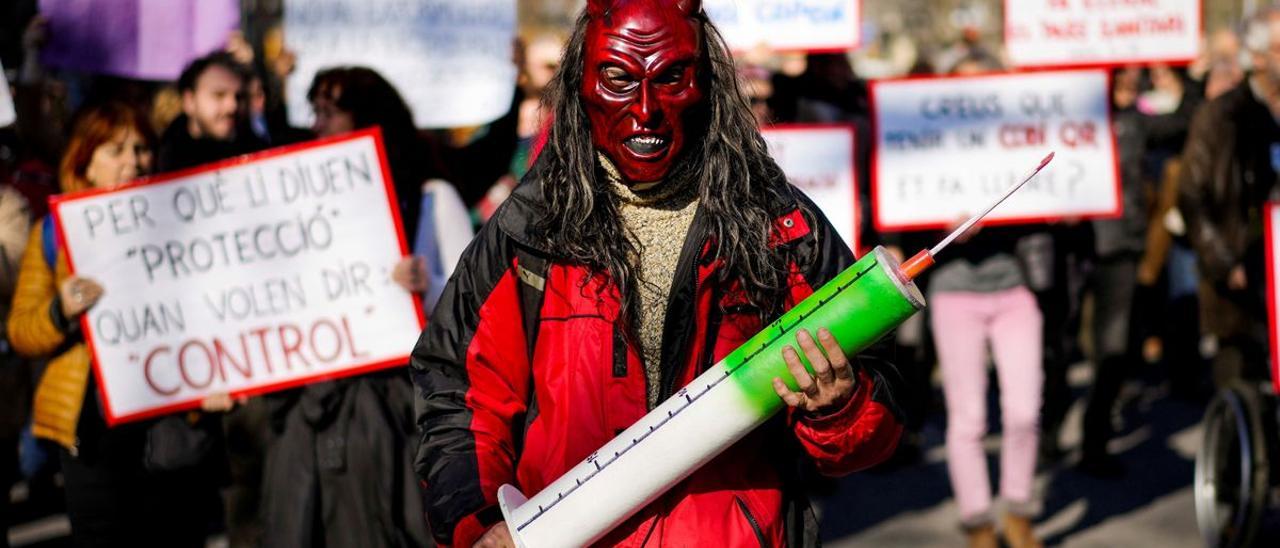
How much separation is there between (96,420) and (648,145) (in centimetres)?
274

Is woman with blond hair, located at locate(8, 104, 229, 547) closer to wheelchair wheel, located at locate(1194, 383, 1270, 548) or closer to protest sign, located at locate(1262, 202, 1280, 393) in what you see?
protest sign, located at locate(1262, 202, 1280, 393)

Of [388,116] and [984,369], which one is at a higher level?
[388,116]

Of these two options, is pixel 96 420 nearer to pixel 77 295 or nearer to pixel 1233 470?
pixel 77 295

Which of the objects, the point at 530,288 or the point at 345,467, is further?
the point at 345,467

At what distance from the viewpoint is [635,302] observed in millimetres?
2729

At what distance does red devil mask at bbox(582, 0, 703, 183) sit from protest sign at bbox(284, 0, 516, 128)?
4.62 metres

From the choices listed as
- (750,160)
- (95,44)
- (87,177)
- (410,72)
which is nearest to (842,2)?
(410,72)

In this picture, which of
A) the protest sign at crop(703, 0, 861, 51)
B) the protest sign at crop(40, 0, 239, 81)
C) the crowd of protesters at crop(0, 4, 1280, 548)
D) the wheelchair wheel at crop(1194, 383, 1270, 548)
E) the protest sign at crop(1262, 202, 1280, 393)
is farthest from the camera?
the protest sign at crop(703, 0, 861, 51)

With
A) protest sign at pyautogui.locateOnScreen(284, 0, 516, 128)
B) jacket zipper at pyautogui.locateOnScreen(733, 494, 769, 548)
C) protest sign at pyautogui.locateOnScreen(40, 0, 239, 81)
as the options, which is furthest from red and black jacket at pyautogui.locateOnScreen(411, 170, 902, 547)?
protest sign at pyautogui.locateOnScreen(284, 0, 516, 128)

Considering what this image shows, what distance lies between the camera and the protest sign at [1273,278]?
18.7 ft

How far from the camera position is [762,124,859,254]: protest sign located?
715 centimetres

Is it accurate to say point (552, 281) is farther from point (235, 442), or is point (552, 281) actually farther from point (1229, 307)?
point (1229, 307)

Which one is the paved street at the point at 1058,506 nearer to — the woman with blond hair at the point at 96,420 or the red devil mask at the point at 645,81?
the woman with blond hair at the point at 96,420

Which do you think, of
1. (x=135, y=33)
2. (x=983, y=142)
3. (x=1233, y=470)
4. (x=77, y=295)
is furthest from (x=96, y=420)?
(x=1233, y=470)
